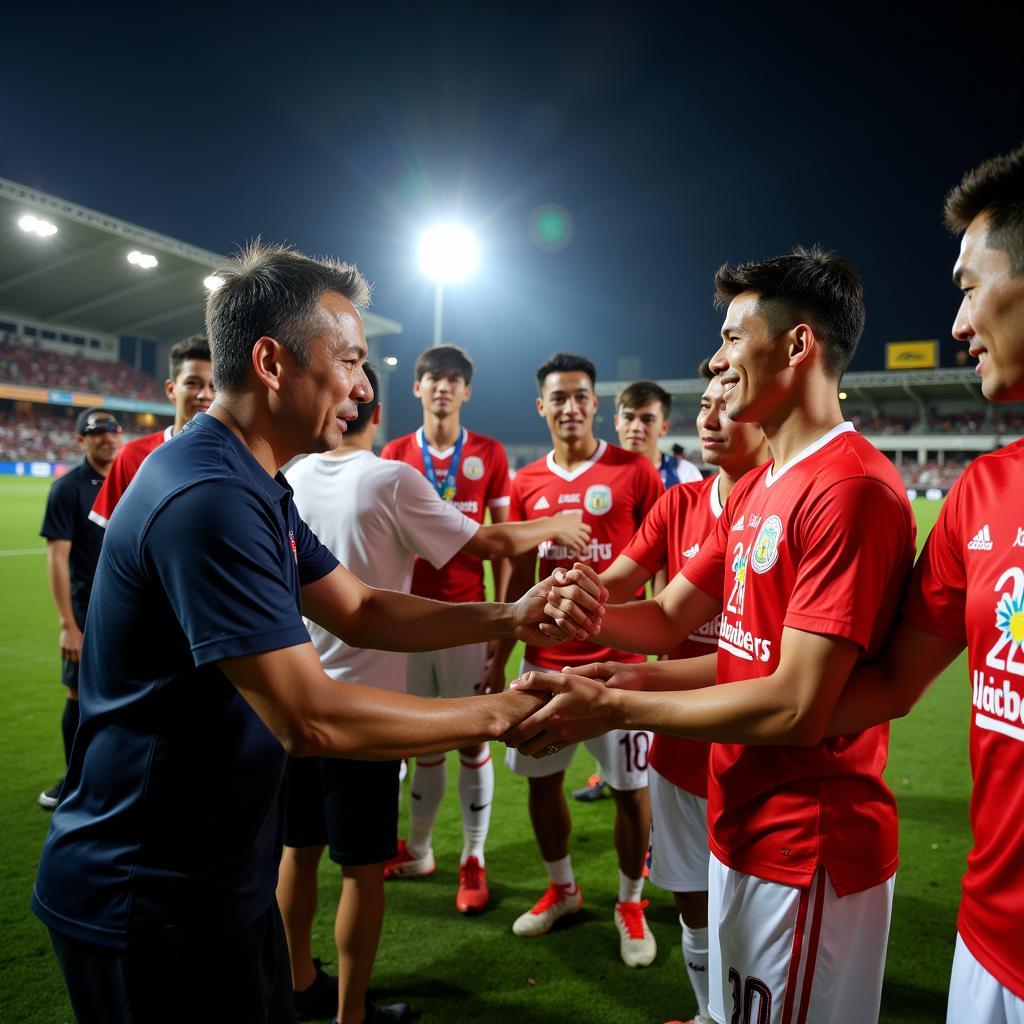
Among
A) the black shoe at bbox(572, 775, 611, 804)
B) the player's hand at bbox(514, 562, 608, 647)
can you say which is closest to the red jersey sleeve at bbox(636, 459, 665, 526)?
the player's hand at bbox(514, 562, 608, 647)

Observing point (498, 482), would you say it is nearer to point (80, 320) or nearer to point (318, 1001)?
point (318, 1001)

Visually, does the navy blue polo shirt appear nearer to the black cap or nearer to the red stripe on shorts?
the red stripe on shorts

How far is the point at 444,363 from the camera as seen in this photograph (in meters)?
5.27

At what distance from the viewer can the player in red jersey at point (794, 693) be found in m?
1.77

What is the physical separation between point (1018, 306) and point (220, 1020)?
2331 millimetres

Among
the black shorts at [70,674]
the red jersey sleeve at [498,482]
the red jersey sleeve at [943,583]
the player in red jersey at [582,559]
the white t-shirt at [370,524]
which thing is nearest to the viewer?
the red jersey sleeve at [943,583]

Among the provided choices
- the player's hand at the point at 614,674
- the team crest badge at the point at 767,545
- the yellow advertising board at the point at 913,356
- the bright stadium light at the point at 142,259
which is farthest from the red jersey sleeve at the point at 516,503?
the yellow advertising board at the point at 913,356

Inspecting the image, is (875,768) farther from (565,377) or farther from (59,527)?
(59,527)

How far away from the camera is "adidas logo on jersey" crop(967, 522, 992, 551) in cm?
154

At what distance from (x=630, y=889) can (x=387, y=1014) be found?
1.31 metres

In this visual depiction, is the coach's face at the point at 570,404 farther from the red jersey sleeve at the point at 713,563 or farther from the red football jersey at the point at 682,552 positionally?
the red jersey sleeve at the point at 713,563

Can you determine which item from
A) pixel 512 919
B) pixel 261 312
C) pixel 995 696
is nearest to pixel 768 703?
pixel 995 696

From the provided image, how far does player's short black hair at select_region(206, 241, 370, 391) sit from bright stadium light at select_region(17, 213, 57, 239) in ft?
111

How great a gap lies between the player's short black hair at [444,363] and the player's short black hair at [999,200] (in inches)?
152
